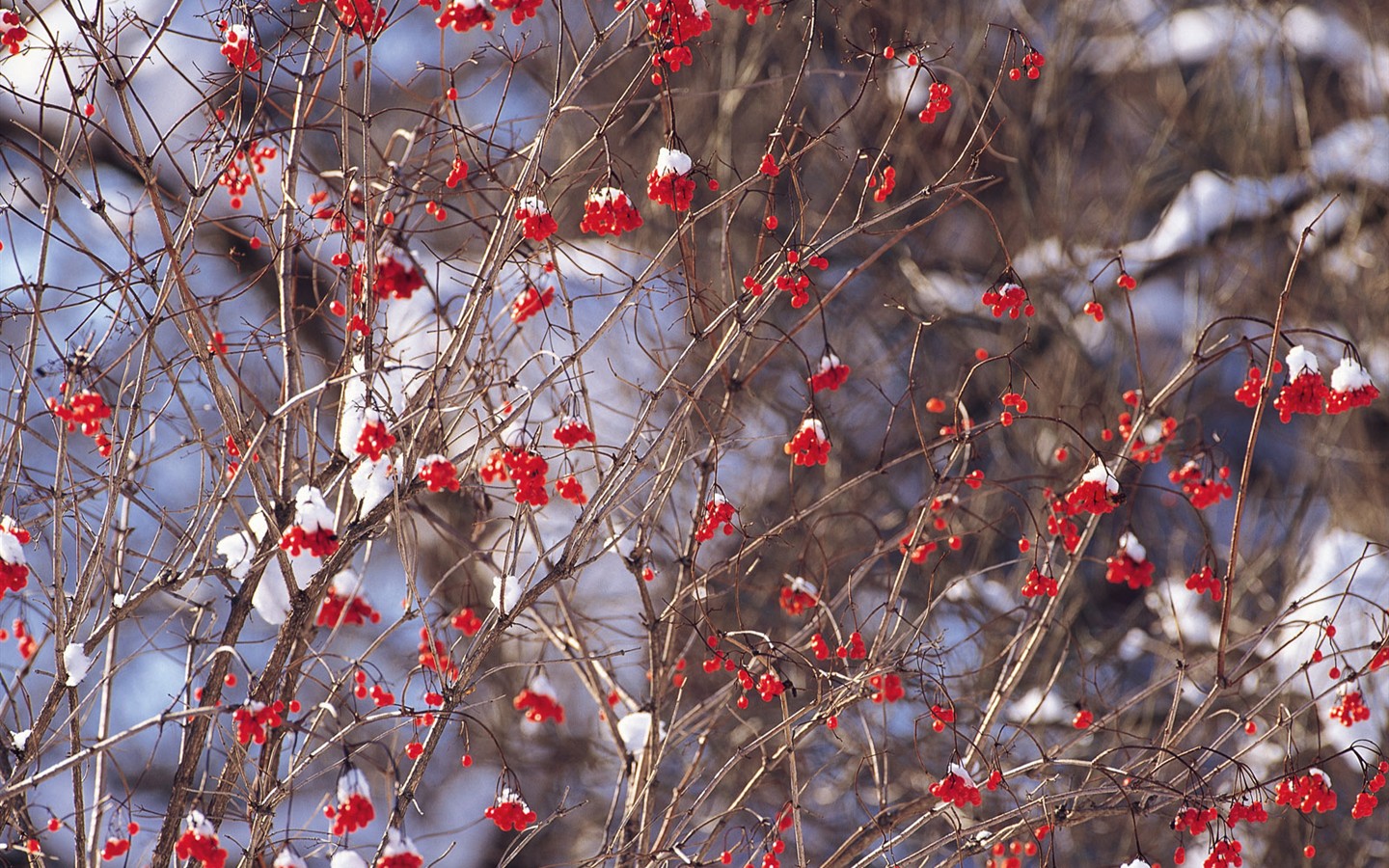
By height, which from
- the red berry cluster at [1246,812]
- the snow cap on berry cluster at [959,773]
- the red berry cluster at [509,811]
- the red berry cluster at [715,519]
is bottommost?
the red berry cluster at [1246,812]

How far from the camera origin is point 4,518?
6.95ft

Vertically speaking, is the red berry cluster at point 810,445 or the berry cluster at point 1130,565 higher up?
the red berry cluster at point 810,445

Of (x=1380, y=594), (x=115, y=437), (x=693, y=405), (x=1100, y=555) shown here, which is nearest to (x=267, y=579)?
(x=115, y=437)

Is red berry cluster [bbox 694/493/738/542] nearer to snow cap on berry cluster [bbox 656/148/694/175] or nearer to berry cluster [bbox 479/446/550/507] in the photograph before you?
berry cluster [bbox 479/446/550/507]

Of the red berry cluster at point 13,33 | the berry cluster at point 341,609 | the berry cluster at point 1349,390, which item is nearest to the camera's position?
the red berry cluster at point 13,33

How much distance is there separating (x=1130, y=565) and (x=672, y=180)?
4.86ft

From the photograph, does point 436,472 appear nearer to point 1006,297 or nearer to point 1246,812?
point 1006,297

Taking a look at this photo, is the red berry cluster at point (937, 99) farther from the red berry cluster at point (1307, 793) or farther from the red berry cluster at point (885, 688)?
the red berry cluster at point (1307, 793)

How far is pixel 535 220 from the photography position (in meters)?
2.08

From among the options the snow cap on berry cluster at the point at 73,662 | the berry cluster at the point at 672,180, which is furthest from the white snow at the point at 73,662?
the berry cluster at the point at 672,180

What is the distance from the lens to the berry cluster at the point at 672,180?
2.11m

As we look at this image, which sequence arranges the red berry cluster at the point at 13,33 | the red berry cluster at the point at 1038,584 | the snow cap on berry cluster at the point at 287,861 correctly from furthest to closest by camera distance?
the red berry cluster at the point at 1038,584, the red berry cluster at the point at 13,33, the snow cap on berry cluster at the point at 287,861

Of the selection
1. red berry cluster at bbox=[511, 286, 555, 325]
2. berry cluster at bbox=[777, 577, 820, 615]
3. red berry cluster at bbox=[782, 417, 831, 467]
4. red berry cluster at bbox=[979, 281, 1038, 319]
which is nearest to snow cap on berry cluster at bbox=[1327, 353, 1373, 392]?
red berry cluster at bbox=[979, 281, 1038, 319]

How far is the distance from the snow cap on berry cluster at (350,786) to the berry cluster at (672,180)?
1.09 metres
